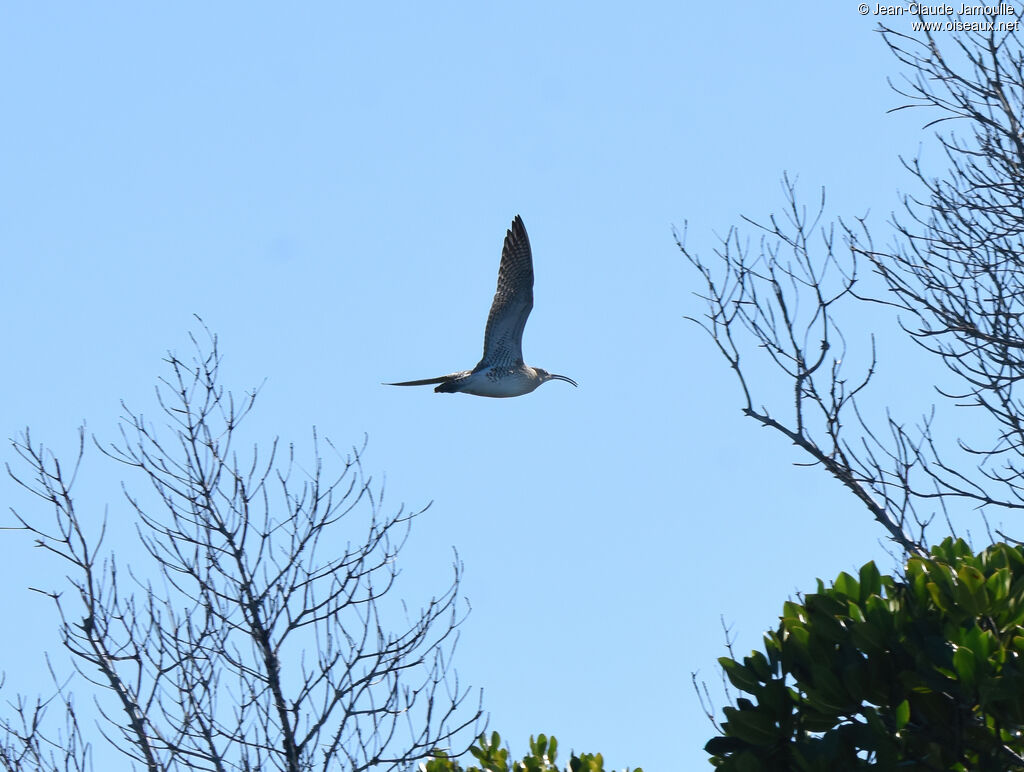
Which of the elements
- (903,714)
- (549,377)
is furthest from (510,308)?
(903,714)

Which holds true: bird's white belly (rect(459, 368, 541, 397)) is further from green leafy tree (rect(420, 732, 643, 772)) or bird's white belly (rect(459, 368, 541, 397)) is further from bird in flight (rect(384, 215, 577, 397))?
green leafy tree (rect(420, 732, 643, 772))

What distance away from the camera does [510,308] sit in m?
13.0

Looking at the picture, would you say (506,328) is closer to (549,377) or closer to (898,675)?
(549,377)

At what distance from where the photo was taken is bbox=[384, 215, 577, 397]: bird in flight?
42.6 feet

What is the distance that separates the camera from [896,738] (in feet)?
16.6

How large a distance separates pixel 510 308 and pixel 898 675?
8297 mm

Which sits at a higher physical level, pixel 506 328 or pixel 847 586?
pixel 506 328

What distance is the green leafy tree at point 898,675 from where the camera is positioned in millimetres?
4922

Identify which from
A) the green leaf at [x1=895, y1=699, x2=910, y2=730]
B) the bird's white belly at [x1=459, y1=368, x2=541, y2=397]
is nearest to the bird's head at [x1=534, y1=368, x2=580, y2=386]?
the bird's white belly at [x1=459, y1=368, x2=541, y2=397]

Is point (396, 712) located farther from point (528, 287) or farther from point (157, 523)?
point (528, 287)

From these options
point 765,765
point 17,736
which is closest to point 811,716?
point 765,765

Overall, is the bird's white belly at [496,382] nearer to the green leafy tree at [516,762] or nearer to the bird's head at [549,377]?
the bird's head at [549,377]

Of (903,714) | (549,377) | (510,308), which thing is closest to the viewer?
(903,714)

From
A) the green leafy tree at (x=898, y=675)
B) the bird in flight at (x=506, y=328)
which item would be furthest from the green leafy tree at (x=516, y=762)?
the bird in flight at (x=506, y=328)
